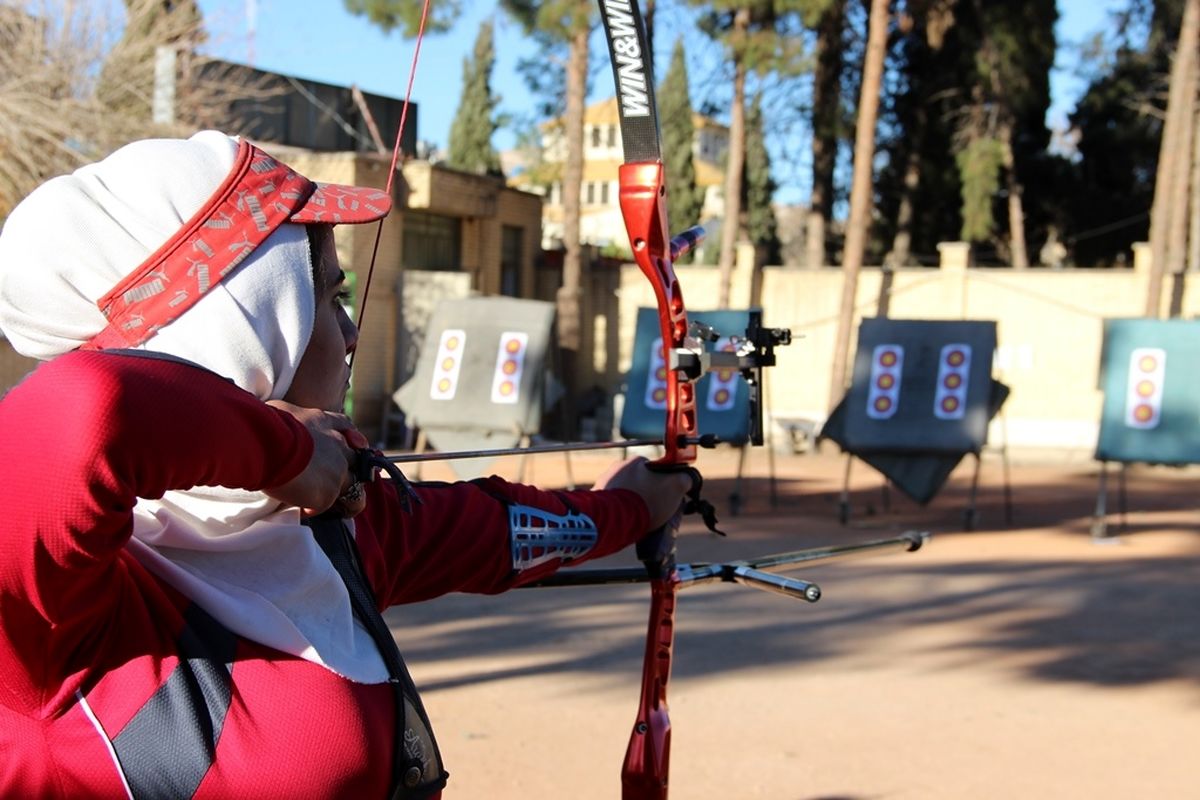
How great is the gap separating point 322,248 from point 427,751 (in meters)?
0.50

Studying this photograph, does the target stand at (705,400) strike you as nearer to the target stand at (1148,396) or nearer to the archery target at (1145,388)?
the target stand at (1148,396)

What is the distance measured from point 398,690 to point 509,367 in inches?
381

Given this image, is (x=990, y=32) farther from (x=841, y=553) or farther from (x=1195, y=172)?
(x=841, y=553)

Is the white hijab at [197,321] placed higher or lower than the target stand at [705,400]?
higher

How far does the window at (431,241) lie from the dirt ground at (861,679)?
991 centimetres

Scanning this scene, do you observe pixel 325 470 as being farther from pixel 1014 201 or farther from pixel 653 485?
pixel 1014 201

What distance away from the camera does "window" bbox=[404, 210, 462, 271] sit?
18.1m

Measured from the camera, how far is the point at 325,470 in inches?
47.1

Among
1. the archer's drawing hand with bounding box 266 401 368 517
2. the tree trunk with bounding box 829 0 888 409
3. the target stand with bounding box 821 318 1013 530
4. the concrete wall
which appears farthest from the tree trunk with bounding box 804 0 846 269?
the archer's drawing hand with bounding box 266 401 368 517

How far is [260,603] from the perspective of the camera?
4.03 ft

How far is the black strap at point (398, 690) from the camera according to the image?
4.28 ft

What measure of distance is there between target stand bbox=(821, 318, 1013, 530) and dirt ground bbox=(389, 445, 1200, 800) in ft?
2.73

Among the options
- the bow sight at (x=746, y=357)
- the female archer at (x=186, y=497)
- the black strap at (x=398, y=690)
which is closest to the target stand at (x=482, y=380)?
the bow sight at (x=746, y=357)

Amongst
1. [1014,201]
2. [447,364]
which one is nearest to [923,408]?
[447,364]
